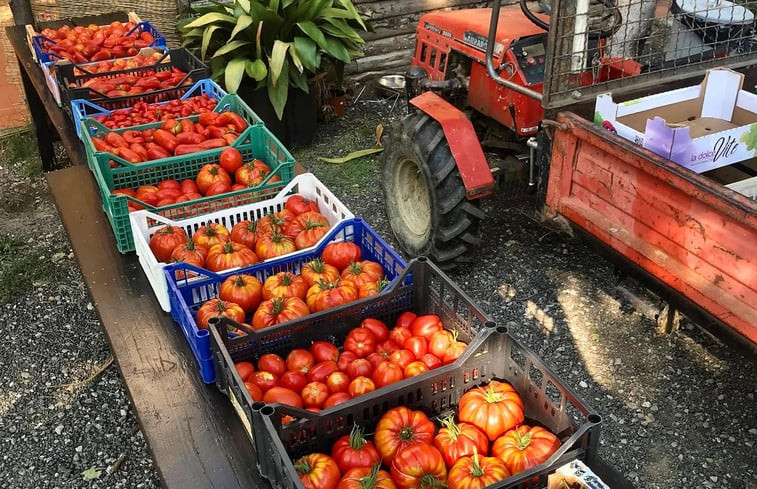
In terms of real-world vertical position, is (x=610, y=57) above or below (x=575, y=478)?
above

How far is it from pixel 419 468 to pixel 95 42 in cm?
464

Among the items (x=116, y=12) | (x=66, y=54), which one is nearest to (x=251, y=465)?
(x=66, y=54)

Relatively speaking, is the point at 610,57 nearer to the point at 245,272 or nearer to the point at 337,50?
the point at 245,272

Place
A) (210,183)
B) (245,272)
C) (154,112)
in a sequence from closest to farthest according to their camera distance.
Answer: (245,272) < (210,183) < (154,112)

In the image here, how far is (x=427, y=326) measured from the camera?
7.59ft

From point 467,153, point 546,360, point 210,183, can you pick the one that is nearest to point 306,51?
point 467,153

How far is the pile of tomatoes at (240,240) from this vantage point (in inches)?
108

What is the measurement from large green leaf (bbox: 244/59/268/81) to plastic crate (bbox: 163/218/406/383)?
11.4ft

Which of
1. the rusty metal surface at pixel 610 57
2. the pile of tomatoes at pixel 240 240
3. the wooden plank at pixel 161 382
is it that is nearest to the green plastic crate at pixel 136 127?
the wooden plank at pixel 161 382

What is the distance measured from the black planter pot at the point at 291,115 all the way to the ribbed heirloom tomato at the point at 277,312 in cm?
416

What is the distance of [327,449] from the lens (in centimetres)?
196

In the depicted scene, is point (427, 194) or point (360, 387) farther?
Result: point (427, 194)

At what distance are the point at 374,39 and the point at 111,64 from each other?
11.3 ft

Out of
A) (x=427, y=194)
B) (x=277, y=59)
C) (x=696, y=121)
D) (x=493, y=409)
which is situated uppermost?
(x=696, y=121)
